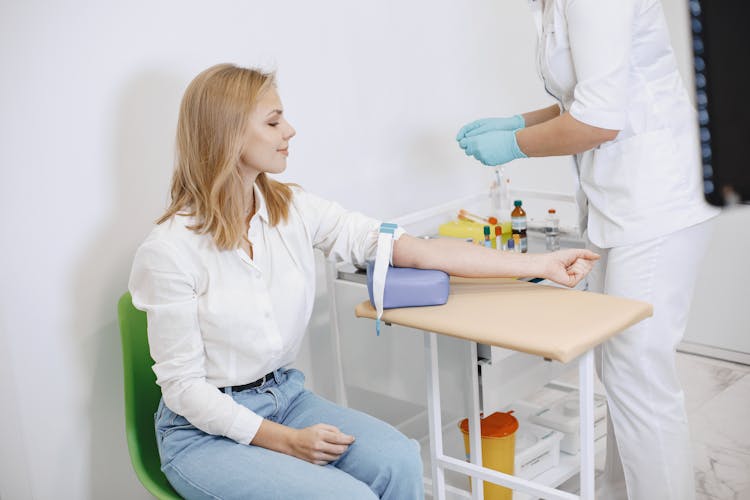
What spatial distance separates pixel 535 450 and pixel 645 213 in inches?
33.4

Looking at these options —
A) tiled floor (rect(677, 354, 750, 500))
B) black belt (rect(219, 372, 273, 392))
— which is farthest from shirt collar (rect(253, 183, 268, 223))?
tiled floor (rect(677, 354, 750, 500))

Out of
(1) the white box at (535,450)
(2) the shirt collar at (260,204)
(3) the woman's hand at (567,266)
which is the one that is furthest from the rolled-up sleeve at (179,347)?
(1) the white box at (535,450)

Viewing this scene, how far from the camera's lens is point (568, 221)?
3490 millimetres

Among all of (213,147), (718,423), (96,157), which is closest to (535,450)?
(718,423)

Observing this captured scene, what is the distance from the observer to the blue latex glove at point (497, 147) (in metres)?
2.12

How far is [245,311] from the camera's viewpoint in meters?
1.72

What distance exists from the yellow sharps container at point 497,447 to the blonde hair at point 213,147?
37.5 inches

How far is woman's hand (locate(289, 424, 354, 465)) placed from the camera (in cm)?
162

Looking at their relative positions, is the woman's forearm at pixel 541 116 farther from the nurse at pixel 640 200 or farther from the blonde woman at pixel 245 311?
the blonde woman at pixel 245 311

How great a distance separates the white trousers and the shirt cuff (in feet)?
2.97

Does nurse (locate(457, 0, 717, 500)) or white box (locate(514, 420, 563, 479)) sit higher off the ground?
nurse (locate(457, 0, 717, 500))

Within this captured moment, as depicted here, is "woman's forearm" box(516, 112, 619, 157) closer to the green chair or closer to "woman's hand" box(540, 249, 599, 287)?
"woman's hand" box(540, 249, 599, 287)

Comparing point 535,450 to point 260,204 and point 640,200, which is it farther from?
point 260,204

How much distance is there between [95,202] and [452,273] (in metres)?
0.84
